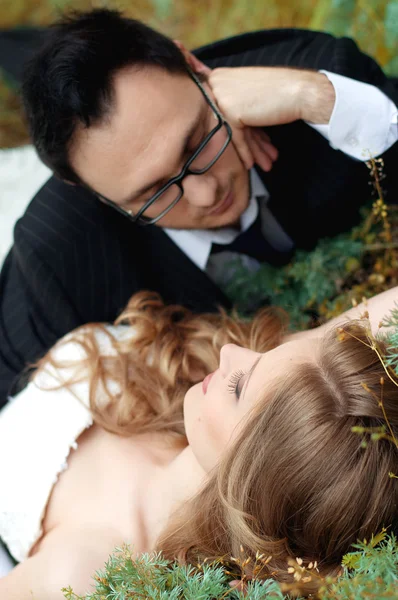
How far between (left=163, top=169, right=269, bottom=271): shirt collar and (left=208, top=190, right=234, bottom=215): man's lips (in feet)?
0.75

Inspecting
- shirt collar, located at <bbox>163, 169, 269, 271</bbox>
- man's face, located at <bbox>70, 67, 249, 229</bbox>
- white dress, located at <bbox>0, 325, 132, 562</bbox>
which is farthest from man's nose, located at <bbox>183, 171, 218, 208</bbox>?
white dress, located at <bbox>0, 325, 132, 562</bbox>

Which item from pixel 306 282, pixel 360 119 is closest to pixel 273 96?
pixel 360 119

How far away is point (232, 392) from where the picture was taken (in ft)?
6.14

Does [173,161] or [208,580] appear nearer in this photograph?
[208,580]

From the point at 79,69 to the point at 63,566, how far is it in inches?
73.1

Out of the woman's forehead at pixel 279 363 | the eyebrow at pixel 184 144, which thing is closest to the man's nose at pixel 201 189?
the eyebrow at pixel 184 144

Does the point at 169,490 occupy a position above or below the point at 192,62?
below

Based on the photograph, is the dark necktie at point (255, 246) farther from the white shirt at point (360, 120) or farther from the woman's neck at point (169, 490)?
the woman's neck at point (169, 490)

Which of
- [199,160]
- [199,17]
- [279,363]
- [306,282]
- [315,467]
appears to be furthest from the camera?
[199,17]

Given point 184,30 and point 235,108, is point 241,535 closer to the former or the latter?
point 235,108

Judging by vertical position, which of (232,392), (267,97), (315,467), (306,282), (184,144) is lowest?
(306,282)

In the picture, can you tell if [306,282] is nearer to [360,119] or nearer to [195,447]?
[360,119]

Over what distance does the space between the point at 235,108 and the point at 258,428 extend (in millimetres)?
1488

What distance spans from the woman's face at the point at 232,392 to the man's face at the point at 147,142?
83 cm
